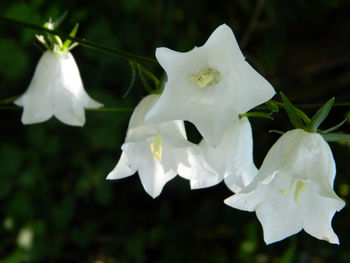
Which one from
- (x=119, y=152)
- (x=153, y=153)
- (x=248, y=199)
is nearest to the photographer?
(x=248, y=199)

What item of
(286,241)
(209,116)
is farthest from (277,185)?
(286,241)

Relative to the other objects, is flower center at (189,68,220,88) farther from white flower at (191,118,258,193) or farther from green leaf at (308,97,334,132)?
green leaf at (308,97,334,132)

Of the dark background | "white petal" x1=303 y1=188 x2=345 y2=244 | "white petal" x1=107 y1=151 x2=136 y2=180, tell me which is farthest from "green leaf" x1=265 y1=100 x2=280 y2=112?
the dark background

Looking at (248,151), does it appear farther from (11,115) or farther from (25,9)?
(11,115)

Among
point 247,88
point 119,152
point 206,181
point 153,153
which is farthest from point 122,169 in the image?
point 119,152

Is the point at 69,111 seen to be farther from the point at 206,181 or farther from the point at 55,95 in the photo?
the point at 206,181

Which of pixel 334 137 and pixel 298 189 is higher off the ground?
pixel 334 137

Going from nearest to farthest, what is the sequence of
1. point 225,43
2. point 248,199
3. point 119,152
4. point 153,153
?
point 225,43 < point 248,199 < point 153,153 < point 119,152
